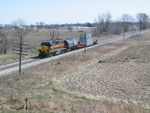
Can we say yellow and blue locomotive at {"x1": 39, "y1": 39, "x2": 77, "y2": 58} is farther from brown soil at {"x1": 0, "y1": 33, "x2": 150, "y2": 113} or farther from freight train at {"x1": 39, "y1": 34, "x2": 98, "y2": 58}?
brown soil at {"x1": 0, "y1": 33, "x2": 150, "y2": 113}

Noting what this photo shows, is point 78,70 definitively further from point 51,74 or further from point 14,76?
point 14,76

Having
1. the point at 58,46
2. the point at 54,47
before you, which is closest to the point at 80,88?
the point at 54,47

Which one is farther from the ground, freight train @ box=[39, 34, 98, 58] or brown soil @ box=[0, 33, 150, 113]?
freight train @ box=[39, 34, 98, 58]

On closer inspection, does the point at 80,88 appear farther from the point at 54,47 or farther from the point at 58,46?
the point at 58,46

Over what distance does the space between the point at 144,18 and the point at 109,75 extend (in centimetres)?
15022

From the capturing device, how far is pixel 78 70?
32344 mm

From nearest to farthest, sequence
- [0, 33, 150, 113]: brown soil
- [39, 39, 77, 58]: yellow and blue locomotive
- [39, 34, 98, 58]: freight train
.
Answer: [0, 33, 150, 113]: brown soil → [39, 39, 77, 58]: yellow and blue locomotive → [39, 34, 98, 58]: freight train

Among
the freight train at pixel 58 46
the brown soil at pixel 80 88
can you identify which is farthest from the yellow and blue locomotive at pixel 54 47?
the brown soil at pixel 80 88

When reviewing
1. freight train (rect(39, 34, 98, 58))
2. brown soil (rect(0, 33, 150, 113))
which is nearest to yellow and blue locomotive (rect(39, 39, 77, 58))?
freight train (rect(39, 34, 98, 58))

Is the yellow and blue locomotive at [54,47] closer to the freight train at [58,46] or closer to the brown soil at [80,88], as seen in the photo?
the freight train at [58,46]

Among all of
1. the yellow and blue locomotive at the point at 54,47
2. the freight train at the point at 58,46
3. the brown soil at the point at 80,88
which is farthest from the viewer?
the freight train at the point at 58,46

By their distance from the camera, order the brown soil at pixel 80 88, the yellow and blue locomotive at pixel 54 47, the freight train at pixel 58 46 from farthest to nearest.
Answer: the freight train at pixel 58 46 → the yellow and blue locomotive at pixel 54 47 → the brown soil at pixel 80 88

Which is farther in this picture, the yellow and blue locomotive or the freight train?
the freight train

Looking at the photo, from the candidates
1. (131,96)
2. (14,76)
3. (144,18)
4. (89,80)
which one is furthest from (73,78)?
(144,18)
